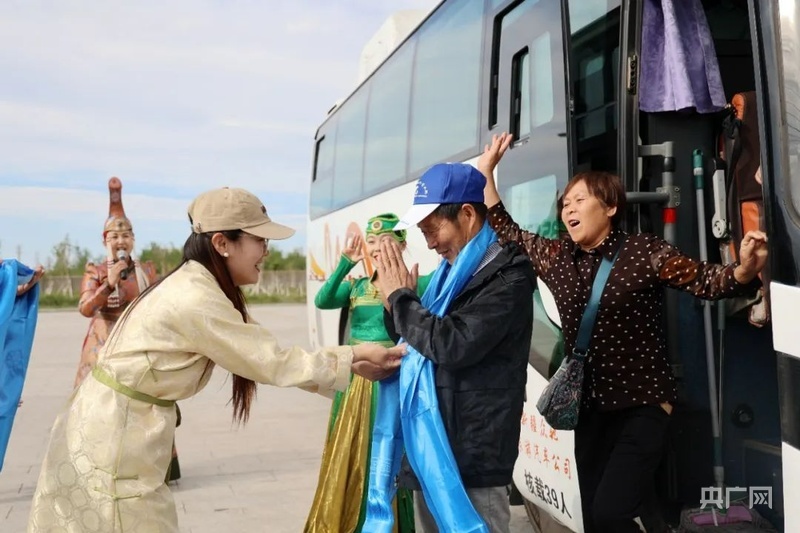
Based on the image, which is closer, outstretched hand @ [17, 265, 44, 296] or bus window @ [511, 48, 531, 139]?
bus window @ [511, 48, 531, 139]

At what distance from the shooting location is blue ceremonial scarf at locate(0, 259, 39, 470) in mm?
5078

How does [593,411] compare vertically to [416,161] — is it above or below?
below

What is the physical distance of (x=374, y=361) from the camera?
318 centimetres

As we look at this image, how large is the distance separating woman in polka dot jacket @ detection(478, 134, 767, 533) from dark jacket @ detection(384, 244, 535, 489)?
0.52 meters

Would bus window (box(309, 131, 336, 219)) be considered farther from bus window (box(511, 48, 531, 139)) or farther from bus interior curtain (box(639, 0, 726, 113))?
bus interior curtain (box(639, 0, 726, 113))

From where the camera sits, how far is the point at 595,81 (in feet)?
13.8

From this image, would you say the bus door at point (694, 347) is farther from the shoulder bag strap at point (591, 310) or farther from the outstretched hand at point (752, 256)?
the outstretched hand at point (752, 256)

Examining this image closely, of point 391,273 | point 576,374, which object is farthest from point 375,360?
point 576,374

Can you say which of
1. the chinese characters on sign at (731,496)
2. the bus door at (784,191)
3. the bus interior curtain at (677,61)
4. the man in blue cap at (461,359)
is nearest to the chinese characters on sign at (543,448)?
the chinese characters on sign at (731,496)

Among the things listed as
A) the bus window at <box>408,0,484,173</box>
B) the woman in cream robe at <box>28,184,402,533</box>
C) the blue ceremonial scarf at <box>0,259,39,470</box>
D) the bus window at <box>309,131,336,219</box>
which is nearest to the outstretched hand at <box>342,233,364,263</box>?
the bus window at <box>408,0,484,173</box>

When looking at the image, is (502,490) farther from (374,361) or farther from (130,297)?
(130,297)

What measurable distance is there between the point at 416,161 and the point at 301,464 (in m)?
2.55

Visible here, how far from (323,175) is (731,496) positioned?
335 inches

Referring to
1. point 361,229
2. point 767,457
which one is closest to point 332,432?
point 767,457
